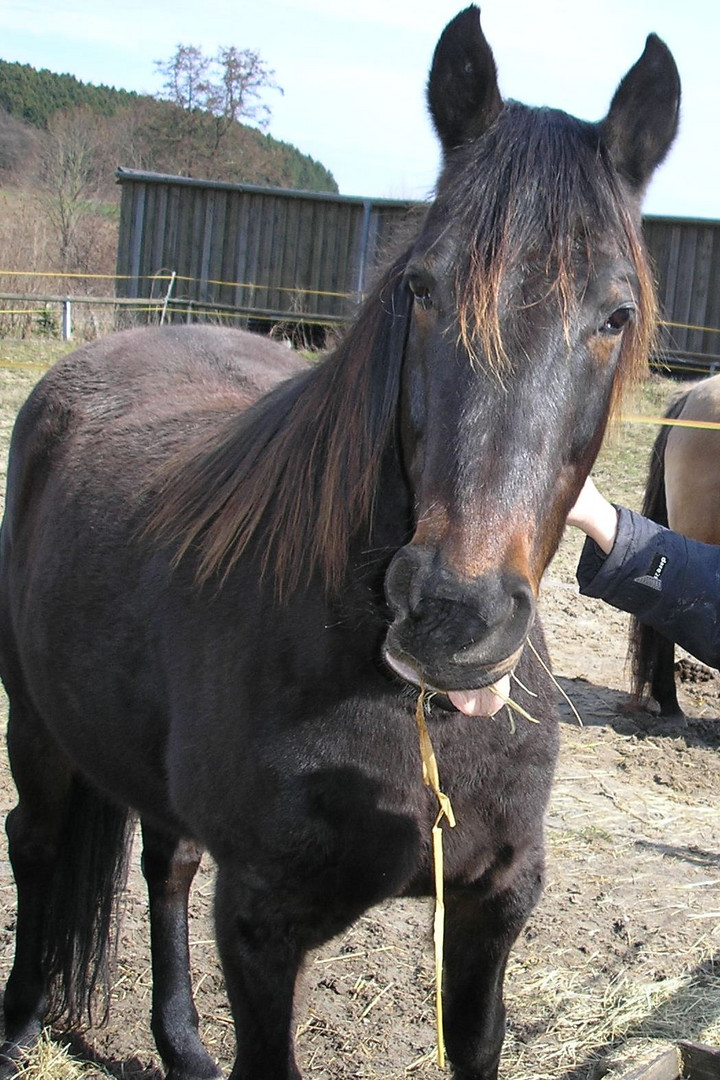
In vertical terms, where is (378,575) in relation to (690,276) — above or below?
below

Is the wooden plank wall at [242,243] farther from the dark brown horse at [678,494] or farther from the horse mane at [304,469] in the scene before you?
the horse mane at [304,469]

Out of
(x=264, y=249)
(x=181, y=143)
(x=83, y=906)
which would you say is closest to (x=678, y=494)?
(x=83, y=906)

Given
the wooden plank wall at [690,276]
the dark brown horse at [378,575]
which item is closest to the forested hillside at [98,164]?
the wooden plank wall at [690,276]

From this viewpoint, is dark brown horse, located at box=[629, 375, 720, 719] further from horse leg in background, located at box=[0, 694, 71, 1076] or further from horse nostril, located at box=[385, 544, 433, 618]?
horse nostril, located at box=[385, 544, 433, 618]

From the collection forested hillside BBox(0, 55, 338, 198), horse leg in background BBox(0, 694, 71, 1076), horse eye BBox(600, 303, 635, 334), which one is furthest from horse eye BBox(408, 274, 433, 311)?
forested hillside BBox(0, 55, 338, 198)

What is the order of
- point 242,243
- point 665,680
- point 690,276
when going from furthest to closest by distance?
1. point 242,243
2. point 690,276
3. point 665,680

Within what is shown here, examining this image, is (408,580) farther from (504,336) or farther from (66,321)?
(66,321)

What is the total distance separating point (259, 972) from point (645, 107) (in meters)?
1.69

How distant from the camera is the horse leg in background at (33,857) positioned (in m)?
3.03

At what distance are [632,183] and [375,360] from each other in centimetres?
54

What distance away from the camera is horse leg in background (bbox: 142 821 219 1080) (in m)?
2.85

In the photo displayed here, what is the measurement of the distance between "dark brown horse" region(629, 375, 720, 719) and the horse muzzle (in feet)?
13.4

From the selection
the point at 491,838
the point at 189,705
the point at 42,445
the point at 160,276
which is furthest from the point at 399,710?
the point at 160,276

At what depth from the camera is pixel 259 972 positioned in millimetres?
2027
